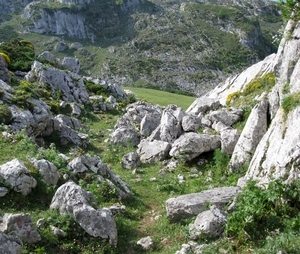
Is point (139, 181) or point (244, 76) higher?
point (244, 76)

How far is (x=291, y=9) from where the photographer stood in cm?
Result: 1630

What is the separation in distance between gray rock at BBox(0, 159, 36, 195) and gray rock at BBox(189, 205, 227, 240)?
20.1 feet

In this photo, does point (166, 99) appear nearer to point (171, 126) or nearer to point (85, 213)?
point (171, 126)

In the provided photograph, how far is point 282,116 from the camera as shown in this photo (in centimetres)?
1472

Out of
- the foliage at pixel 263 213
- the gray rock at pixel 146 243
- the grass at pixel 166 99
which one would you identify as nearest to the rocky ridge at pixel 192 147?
the foliage at pixel 263 213

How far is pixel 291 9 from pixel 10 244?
15280 millimetres

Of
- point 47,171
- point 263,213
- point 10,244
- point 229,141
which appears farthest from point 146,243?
point 229,141

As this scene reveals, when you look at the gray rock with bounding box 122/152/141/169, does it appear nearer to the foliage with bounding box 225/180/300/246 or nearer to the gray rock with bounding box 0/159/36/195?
the gray rock with bounding box 0/159/36/195

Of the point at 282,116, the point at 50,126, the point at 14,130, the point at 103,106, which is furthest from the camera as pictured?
the point at 103,106

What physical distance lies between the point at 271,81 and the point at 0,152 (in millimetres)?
21029

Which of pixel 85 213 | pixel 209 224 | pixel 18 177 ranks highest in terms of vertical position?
pixel 18 177

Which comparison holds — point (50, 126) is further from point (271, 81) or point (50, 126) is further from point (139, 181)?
point (271, 81)

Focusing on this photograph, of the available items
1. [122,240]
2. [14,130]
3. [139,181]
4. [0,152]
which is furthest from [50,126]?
[122,240]

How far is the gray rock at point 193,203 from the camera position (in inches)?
497
